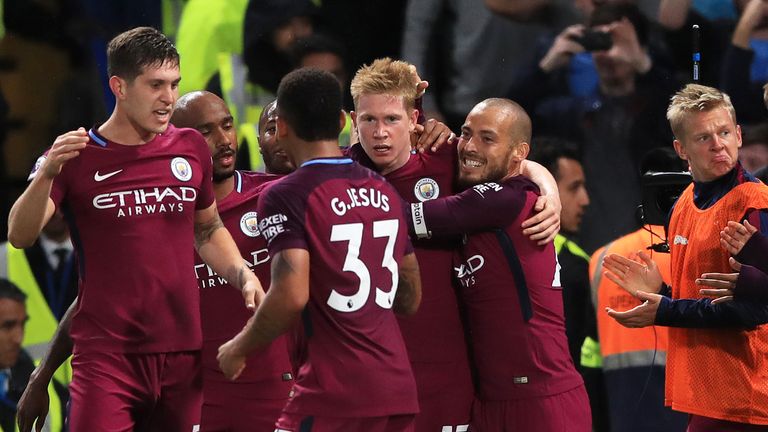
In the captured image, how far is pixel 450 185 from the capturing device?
502 cm

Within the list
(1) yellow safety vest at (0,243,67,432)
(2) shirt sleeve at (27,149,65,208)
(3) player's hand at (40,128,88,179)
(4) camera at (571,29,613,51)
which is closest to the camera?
(3) player's hand at (40,128,88,179)

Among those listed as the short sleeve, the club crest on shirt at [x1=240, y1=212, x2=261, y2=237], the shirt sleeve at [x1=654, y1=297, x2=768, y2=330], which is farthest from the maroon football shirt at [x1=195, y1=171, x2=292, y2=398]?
the shirt sleeve at [x1=654, y1=297, x2=768, y2=330]

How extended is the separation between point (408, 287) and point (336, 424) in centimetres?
59

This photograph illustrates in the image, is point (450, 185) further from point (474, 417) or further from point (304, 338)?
point (304, 338)

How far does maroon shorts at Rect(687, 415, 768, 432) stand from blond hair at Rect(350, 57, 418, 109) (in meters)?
1.72

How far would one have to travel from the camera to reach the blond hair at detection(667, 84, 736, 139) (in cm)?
479

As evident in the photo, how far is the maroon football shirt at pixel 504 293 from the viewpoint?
15.5ft

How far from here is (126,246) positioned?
4.26 meters

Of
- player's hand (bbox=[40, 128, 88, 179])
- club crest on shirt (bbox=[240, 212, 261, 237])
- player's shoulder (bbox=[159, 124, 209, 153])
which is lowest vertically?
club crest on shirt (bbox=[240, 212, 261, 237])

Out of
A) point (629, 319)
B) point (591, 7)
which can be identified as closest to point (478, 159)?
point (629, 319)

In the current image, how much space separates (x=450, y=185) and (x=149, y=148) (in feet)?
4.28

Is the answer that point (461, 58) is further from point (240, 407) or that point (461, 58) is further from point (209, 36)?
point (240, 407)

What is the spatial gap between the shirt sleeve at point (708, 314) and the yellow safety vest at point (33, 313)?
420cm

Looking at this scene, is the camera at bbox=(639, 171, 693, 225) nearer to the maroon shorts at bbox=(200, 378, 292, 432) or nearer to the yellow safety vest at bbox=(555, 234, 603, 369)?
the yellow safety vest at bbox=(555, 234, 603, 369)
